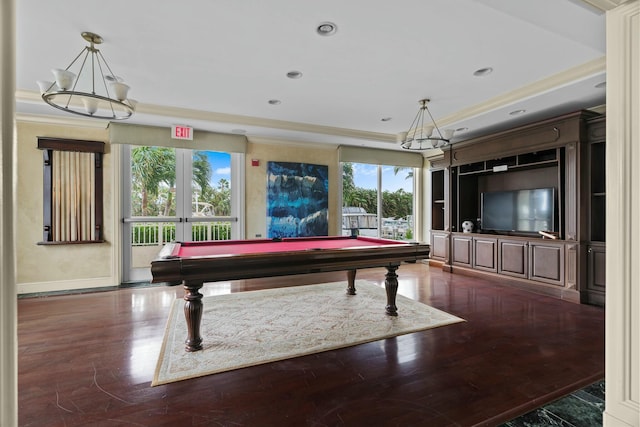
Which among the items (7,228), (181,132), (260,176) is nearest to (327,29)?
(7,228)

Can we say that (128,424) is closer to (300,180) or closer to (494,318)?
(494,318)

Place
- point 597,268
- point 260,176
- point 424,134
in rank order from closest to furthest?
A: point 597,268, point 424,134, point 260,176

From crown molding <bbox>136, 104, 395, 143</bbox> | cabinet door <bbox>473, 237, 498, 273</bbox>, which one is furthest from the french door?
cabinet door <bbox>473, 237, 498, 273</bbox>

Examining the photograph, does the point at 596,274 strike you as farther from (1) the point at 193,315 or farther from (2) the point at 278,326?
(1) the point at 193,315

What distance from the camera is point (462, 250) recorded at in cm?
561

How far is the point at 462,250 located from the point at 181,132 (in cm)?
534

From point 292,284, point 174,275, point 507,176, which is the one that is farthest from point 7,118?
point 507,176

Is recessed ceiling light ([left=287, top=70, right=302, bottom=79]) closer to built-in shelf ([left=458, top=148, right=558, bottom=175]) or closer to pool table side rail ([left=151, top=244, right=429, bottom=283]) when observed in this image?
pool table side rail ([left=151, top=244, right=429, bottom=283])

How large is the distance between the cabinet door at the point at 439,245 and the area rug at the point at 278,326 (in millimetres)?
2379

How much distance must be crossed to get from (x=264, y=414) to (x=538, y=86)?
4.34 meters

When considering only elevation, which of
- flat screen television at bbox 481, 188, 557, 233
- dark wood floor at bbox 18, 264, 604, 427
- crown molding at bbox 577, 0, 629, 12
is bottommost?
dark wood floor at bbox 18, 264, 604, 427

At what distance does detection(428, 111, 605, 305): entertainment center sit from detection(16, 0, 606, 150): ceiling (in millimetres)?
460

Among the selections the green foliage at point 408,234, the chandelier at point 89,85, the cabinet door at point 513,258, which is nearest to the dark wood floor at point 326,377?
the cabinet door at point 513,258
